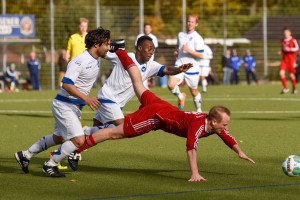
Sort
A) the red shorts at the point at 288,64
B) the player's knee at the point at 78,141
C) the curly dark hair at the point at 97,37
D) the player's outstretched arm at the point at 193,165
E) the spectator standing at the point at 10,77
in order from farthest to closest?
the spectator standing at the point at 10,77 → the red shorts at the point at 288,64 → the curly dark hair at the point at 97,37 → the player's knee at the point at 78,141 → the player's outstretched arm at the point at 193,165

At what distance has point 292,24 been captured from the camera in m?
52.8

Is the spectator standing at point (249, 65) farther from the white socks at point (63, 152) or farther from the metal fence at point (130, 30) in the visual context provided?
the white socks at point (63, 152)

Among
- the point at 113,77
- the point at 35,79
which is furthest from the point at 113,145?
the point at 35,79

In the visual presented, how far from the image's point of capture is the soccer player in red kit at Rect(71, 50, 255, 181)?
11250 millimetres

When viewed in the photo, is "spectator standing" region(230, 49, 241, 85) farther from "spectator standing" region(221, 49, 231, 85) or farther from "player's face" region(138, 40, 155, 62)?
"player's face" region(138, 40, 155, 62)

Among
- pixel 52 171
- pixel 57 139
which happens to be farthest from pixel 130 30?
pixel 52 171

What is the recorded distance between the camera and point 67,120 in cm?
1202

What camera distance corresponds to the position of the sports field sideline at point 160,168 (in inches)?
416

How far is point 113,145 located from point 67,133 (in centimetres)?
419

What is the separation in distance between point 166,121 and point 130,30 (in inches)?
1402

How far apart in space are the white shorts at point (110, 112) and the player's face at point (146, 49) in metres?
0.79

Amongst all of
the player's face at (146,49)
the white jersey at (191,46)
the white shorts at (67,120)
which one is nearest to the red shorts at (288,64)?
the white jersey at (191,46)

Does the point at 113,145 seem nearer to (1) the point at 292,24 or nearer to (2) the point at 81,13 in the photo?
(2) the point at 81,13

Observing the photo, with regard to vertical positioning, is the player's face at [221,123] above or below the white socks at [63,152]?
above
